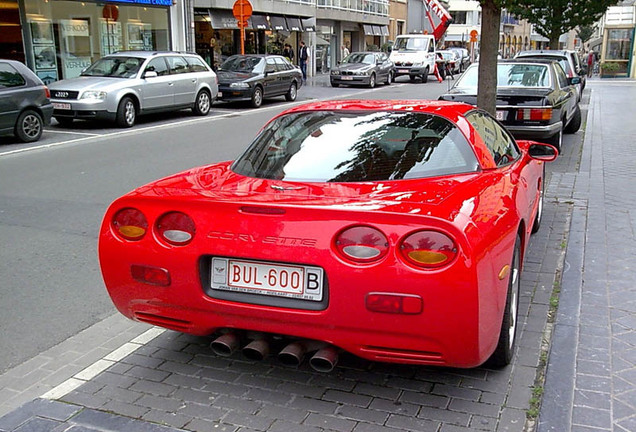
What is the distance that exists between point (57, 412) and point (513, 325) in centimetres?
256

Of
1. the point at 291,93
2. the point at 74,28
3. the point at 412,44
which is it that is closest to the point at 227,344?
the point at 291,93

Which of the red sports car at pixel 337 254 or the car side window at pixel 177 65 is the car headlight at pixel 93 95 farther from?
the red sports car at pixel 337 254

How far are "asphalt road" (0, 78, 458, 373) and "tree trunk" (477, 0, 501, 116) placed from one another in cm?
450

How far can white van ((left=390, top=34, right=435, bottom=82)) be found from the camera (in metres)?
34.5

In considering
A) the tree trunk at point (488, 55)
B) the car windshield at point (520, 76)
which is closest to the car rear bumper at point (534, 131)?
the tree trunk at point (488, 55)

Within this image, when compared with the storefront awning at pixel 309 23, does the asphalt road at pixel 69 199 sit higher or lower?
lower

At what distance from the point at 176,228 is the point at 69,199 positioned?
5.31 m

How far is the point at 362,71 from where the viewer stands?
29.4 m

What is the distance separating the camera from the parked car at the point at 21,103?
497 inches

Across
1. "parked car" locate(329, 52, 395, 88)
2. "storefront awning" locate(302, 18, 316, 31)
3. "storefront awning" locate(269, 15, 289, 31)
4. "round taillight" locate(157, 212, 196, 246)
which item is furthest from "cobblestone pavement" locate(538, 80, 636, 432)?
"storefront awning" locate(302, 18, 316, 31)

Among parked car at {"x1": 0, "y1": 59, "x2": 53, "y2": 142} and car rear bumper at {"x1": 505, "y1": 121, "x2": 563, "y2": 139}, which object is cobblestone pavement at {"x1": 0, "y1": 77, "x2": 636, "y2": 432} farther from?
parked car at {"x1": 0, "y1": 59, "x2": 53, "y2": 142}

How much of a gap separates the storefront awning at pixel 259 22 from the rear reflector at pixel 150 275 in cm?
3030

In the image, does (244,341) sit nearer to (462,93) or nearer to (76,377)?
(76,377)

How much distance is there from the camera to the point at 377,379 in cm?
367
